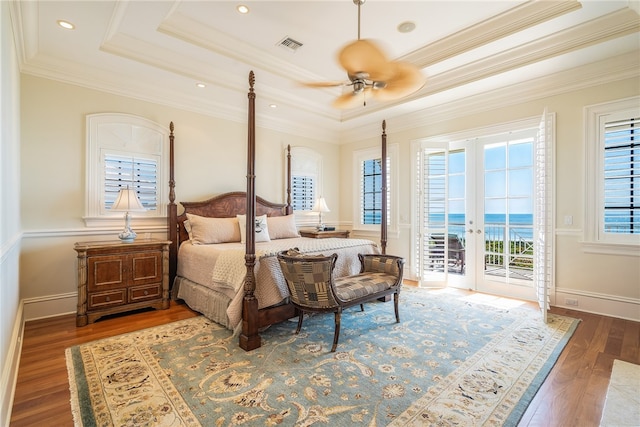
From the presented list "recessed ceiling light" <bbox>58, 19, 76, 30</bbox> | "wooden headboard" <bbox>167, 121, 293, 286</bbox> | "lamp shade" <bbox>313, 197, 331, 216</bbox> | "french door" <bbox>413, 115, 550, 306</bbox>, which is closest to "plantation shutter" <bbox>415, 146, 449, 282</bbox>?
"french door" <bbox>413, 115, 550, 306</bbox>

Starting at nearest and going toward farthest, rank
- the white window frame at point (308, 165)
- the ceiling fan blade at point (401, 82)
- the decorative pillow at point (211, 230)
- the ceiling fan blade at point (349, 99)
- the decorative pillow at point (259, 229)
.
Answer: the ceiling fan blade at point (401, 82)
the ceiling fan blade at point (349, 99)
the decorative pillow at point (211, 230)
the decorative pillow at point (259, 229)
the white window frame at point (308, 165)

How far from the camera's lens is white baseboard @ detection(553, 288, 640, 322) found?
325cm

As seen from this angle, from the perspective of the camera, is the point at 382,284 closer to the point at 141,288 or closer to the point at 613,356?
the point at 613,356

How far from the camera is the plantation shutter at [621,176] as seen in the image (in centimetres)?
322

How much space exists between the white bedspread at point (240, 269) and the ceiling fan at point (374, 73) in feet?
5.49

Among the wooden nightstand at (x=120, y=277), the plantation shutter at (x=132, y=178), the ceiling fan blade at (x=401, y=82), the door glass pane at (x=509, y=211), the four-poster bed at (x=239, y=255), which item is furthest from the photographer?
the door glass pane at (x=509, y=211)

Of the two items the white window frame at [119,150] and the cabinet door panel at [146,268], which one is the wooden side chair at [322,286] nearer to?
the cabinet door panel at [146,268]

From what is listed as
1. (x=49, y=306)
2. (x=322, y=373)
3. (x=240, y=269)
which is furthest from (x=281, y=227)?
(x=49, y=306)

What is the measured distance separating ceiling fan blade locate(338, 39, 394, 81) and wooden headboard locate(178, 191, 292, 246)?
2.61m

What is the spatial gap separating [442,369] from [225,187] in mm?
3776

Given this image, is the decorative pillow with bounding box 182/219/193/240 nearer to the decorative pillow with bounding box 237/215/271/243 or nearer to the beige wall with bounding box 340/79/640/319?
the decorative pillow with bounding box 237/215/271/243

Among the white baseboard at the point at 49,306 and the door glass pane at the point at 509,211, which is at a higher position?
the door glass pane at the point at 509,211

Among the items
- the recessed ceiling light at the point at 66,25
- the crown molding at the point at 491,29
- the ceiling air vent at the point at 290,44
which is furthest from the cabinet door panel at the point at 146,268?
the crown molding at the point at 491,29

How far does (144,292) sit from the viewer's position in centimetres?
350
